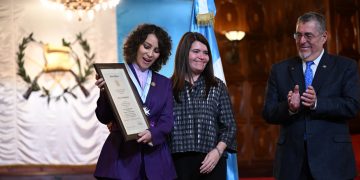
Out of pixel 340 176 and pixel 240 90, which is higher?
pixel 240 90

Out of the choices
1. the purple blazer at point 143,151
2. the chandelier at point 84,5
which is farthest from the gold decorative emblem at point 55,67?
the purple blazer at point 143,151

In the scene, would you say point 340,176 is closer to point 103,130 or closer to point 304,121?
point 304,121

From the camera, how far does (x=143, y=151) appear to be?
250 cm

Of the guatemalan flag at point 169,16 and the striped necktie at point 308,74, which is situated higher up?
the guatemalan flag at point 169,16

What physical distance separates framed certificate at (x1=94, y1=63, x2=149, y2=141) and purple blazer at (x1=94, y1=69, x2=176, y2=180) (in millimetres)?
69

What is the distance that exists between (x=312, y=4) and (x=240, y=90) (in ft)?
5.52

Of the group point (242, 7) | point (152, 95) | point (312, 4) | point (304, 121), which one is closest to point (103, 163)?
point (152, 95)

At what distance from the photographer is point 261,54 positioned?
308 inches

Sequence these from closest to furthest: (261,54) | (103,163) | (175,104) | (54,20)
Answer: (103,163)
(175,104)
(54,20)
(261,54)

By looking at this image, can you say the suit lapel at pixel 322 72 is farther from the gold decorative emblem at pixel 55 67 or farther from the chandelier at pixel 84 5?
A: the gold decorative emblem at pixel 55 67

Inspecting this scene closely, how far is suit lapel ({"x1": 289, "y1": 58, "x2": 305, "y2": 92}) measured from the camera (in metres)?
2.67

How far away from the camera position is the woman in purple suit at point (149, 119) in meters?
2.44

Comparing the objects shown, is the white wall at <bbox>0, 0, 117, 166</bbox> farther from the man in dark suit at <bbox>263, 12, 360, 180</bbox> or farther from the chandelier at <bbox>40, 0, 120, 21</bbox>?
the man in dark suit at <bbox>263, 12, 360, 180</bbox>

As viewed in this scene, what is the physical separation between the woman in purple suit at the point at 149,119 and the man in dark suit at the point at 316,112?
586 millimetres
